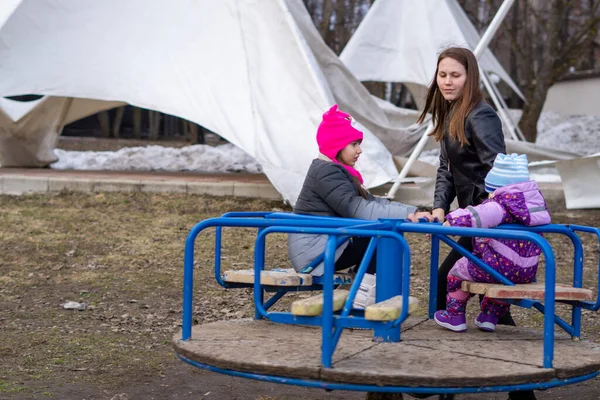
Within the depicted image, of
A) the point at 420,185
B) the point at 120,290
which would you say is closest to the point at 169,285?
the point at 120,290

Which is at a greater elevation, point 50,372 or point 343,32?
point 343,32

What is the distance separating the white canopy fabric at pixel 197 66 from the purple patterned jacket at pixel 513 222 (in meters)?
6.22

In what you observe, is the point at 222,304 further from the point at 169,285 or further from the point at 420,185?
the point at 420,185

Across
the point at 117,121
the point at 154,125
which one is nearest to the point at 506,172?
the point at 117,121

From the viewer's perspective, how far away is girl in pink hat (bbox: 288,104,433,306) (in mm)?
4215

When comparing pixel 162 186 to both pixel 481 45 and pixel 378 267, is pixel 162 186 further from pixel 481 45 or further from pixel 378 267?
pixel 378 267

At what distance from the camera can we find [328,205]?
436 cm

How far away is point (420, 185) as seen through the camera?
429 inches

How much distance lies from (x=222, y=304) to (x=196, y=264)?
137cm

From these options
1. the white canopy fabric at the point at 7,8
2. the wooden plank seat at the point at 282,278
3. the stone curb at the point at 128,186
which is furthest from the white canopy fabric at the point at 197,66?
the wooden plank seat at the point at 282,278

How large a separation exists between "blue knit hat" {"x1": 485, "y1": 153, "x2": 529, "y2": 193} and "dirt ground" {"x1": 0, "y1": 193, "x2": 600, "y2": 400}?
5.03ft

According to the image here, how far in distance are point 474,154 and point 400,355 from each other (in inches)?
50.7

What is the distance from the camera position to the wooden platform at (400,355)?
318 cm

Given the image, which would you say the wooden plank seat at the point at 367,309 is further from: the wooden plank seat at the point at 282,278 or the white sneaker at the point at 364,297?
the wooden plank seat at the point at 282,278
